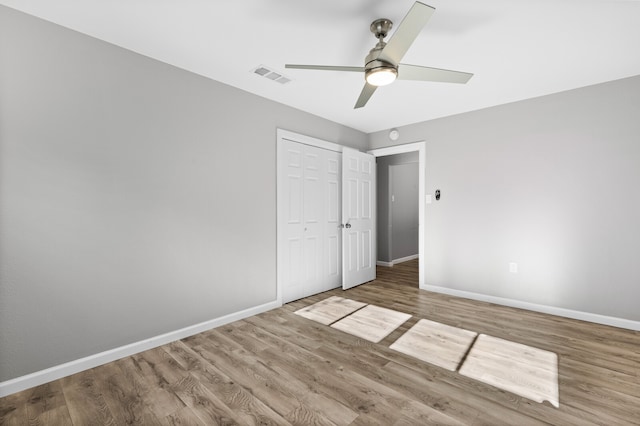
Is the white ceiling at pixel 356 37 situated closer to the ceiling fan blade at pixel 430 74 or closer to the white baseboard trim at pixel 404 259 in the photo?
the ceiling fan blade at pixel 430 74

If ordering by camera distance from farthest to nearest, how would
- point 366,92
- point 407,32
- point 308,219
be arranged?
point 308,219 < point 366,92 < point 407,32

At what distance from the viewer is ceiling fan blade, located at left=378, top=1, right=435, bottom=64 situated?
1.54 metres

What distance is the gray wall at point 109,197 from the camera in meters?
1.98

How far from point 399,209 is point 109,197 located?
5546mm

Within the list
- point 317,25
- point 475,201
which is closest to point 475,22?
point 317,25

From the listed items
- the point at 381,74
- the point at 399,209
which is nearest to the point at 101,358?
the point at 381,74

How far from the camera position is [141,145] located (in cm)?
251

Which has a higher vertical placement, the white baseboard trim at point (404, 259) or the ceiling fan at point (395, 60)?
the ceiling fan at point (395, 60)

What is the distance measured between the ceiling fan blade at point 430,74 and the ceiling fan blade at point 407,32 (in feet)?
0.52

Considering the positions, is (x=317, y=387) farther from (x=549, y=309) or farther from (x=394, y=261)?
(x=394, y=261)

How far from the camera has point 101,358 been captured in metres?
2.27

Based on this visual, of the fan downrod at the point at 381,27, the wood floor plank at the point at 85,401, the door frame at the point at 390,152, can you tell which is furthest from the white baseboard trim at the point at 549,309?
the wood floor plank at the point at 85,401

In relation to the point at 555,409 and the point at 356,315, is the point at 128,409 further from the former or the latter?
the point at 555,409

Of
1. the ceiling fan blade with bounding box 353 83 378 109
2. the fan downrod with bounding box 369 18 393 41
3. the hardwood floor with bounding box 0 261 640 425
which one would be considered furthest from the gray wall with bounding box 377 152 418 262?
the fan downrod with bounding box 369 18 393 41
